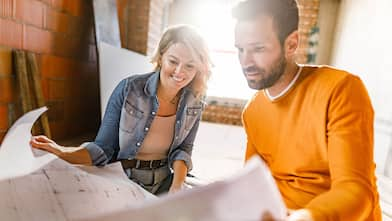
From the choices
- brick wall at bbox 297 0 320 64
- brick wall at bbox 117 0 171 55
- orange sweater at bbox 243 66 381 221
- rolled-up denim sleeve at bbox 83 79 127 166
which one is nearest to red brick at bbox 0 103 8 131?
rolled-up denim sleeve at bbox 83 79 127 166

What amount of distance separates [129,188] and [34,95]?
877 mm

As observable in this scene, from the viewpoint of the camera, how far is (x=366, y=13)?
96.6 inches

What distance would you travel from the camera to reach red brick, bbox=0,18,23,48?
1.08 m

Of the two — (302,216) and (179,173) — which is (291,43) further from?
(179,173)

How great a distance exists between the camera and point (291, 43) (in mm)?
607

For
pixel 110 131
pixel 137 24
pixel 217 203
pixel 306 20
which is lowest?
pixel 110 131

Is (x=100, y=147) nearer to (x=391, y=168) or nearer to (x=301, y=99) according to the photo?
(x=301, y=99)

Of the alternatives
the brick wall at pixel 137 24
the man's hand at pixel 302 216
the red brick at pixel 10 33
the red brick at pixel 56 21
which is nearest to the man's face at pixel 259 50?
the man's hand at pixel 302 216

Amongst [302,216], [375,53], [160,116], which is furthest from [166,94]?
[375,53]

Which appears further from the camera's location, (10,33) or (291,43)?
(10,33)

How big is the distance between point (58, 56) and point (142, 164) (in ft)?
3.01

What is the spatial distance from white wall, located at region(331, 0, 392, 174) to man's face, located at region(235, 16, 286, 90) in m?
1.71

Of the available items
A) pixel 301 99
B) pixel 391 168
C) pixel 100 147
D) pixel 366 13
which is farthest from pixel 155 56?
pixel 366 13

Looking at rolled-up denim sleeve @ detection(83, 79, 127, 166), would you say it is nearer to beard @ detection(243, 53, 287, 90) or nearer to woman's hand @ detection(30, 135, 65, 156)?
woman's hand @ detection(30, 135, 65, 156)
